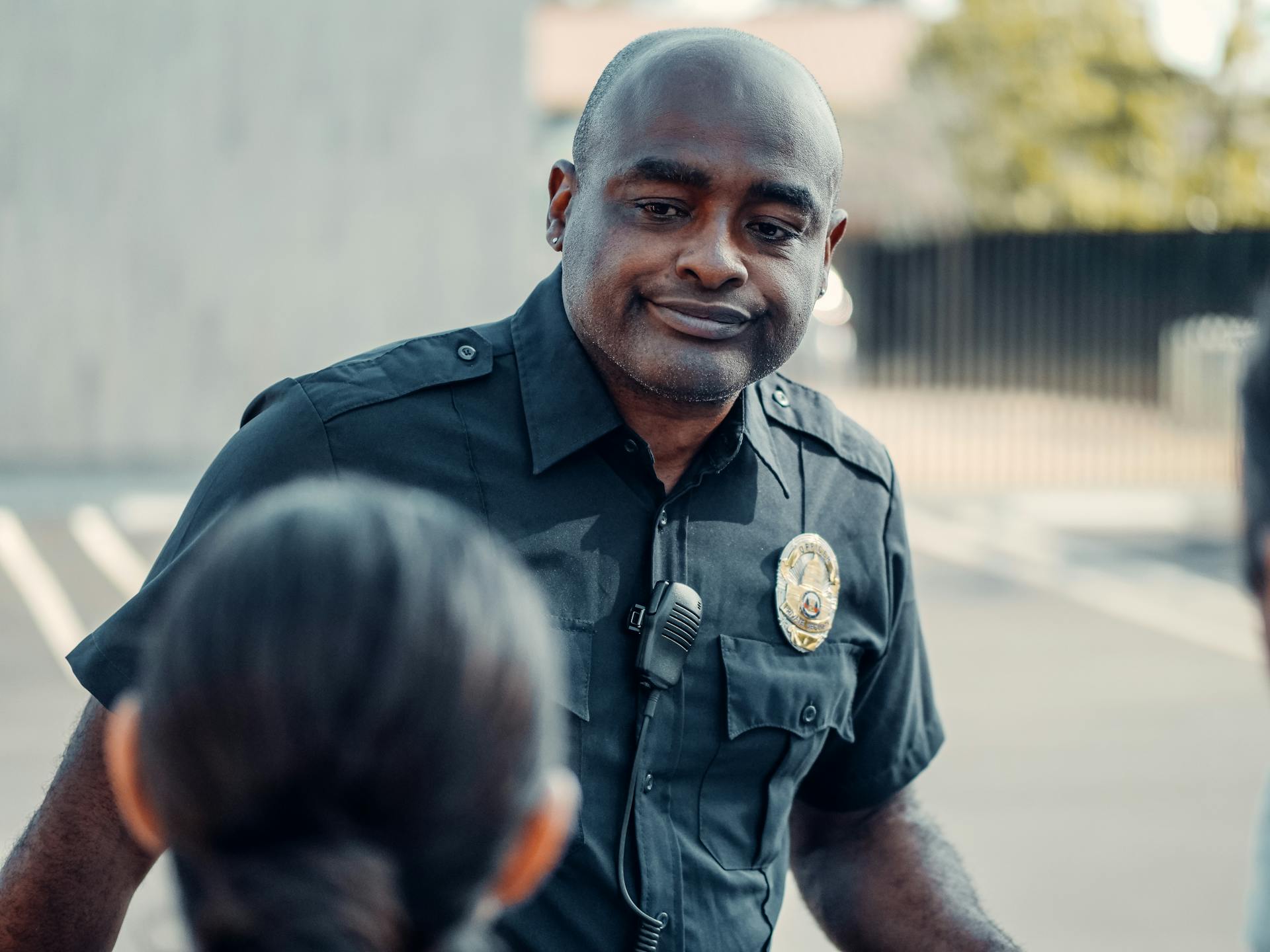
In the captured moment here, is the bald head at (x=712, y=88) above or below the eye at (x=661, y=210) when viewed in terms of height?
above

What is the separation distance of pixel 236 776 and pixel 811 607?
113cm

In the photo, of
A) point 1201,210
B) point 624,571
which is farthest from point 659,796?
point 1201,210

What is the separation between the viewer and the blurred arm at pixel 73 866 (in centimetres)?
174

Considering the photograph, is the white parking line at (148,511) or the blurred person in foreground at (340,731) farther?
the white parking line at (148,511)

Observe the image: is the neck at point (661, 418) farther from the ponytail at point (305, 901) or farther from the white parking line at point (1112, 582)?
the white parking line at point (1112, 582)

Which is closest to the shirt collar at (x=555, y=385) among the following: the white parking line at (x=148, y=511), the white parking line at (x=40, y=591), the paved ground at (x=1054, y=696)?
the paved ground at (x=1054, y=696)

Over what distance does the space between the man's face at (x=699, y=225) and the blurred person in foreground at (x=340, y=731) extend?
88 centimetres

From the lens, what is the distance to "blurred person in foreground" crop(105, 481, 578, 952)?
1024 millimetres

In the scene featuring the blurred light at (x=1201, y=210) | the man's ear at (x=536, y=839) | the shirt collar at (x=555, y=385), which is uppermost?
the shirt collar at (x=555, y=385)

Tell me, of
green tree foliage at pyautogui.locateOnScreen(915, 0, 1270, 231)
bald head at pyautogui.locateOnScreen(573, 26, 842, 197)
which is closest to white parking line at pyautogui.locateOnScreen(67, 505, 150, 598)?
bald head at pyautogui.locateOnScreen(573, 26, 842, 197)

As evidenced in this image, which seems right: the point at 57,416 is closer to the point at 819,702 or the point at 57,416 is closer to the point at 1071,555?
the point at 1071,555

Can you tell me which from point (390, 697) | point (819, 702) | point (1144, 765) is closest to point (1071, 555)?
point (1144, 765)

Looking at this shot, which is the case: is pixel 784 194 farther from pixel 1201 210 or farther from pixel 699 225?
pixel 1201 210

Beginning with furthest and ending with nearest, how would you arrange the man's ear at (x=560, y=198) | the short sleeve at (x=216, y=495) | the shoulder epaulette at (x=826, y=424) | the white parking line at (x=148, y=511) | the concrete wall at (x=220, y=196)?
the concrete wall at (x=220, y=196) < the white parking line at (x=148, y=511) < the shoulder epaulette at (x=826, y=424) < the man's ear at (x=560, y=198) < the short sleeve at (x=216, y=495)
